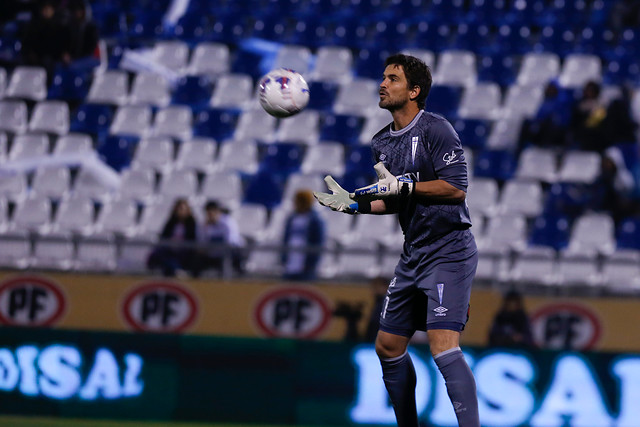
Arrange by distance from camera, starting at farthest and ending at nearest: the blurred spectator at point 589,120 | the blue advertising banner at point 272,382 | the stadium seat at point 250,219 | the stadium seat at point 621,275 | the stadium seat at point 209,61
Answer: the stadium seat at point 209,61, the blurred spectator at point 589,120, the stadium seat at point 250,219, the stadium seat at point 621,275, the blue advertising banner at point 272,382

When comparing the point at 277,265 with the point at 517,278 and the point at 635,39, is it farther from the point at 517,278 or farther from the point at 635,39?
Result: the point at 635,39

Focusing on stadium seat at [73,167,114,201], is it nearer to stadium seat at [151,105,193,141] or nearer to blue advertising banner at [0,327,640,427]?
stadium seat at [151,105,193,141]

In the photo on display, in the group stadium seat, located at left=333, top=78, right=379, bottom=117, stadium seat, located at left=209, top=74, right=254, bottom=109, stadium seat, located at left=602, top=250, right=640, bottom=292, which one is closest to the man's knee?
stadium seat, located at left=602, top=250, right=640, bottom=292

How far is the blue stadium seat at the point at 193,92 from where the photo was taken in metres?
14.1

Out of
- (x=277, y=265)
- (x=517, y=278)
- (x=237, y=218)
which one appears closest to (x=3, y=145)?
(x=237, y=218)

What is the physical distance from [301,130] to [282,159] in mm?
710

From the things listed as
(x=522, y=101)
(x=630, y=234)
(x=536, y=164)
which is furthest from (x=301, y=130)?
(x=630, y=234)

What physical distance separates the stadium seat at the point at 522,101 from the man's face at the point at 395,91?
326 inches

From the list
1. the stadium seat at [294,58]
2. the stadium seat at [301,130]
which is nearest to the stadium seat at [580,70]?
the stadium seat at [301,130]

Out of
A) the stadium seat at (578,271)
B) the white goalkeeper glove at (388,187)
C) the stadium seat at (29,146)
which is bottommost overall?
the stadium seat at (578,271)

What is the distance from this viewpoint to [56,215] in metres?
12.2

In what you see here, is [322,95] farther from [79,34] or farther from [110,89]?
[79,34]

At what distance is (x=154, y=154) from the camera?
1307cm

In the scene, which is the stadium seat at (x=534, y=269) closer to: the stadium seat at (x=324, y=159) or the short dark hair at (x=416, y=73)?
the stadium seat at (x=324, y=159)
